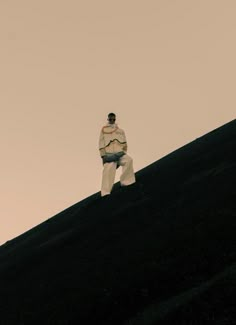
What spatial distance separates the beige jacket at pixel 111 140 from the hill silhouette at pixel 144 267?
8.68ft

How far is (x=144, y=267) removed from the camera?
10.8m

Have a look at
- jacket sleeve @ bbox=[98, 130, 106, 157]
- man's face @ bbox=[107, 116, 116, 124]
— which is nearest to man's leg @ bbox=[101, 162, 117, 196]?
jacket sleeve @ bbox=[98, 130, 106, 157]

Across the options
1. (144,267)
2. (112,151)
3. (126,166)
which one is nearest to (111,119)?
(112,151)

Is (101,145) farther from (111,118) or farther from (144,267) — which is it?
(144,267)

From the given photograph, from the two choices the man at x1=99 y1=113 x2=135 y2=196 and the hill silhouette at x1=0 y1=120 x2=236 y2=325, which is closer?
the hill silhouette at x1=0 y1=120 x2=236 y2=325

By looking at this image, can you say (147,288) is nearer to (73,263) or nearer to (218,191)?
(73,263)

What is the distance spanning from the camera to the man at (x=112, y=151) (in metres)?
20.9

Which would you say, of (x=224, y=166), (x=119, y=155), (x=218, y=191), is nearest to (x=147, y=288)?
(x=218, y=191)

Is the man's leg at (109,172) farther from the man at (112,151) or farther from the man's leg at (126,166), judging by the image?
the man's leg at (126,166)

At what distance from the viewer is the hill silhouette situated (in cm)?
872

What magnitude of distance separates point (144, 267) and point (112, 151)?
10.3 m

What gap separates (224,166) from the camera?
18.4 metres

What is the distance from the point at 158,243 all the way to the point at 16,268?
600 cm

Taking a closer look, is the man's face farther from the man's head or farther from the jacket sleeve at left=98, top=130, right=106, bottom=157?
the jacket sleeve at left=98, top=130, right=106, bottom=157
